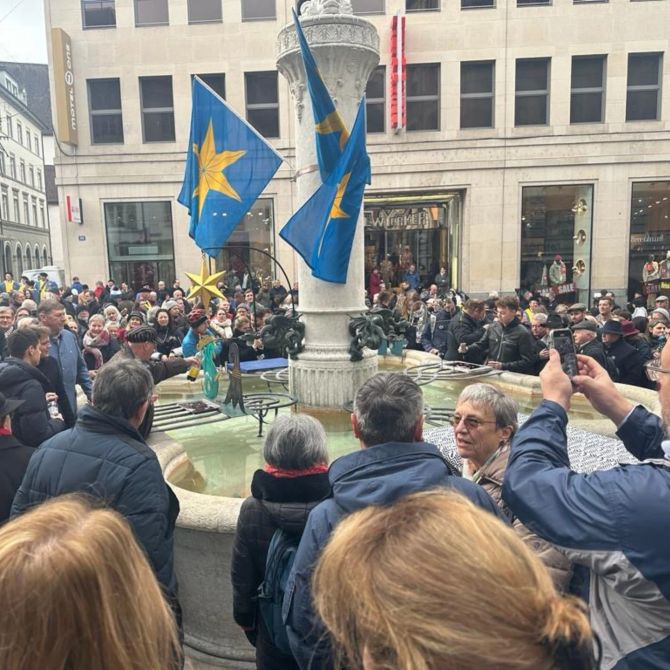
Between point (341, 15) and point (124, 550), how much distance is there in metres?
5.93

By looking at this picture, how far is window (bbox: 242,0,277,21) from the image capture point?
749 inches

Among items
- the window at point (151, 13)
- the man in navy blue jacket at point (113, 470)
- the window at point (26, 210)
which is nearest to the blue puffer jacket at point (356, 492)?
the man in navy blue jacket at point (113, 470)

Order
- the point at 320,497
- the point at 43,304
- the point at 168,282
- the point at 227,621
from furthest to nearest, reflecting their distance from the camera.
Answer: the point at 168,282 → the point at 43,304 → the point at 227,621 → the point at 320,497

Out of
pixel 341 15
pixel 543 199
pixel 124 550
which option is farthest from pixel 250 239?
pixel 124 550

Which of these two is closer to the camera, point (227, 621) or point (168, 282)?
point (227, 621)

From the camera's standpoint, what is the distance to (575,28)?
18.6m

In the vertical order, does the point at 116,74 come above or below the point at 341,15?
above

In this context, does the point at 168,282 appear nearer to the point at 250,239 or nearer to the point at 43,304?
the point at 250,239

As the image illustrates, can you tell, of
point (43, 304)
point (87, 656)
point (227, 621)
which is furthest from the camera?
point (43, 304)

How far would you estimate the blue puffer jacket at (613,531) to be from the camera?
1.36 m

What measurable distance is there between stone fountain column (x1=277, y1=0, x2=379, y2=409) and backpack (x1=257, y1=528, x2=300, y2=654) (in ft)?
12.3

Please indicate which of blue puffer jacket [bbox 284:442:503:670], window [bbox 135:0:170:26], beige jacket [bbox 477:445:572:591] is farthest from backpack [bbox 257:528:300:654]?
window [bbox 135:0:170:26]

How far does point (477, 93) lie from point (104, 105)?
12.7 meters

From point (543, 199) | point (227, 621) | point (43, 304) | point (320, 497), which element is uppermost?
point (543, 199)
